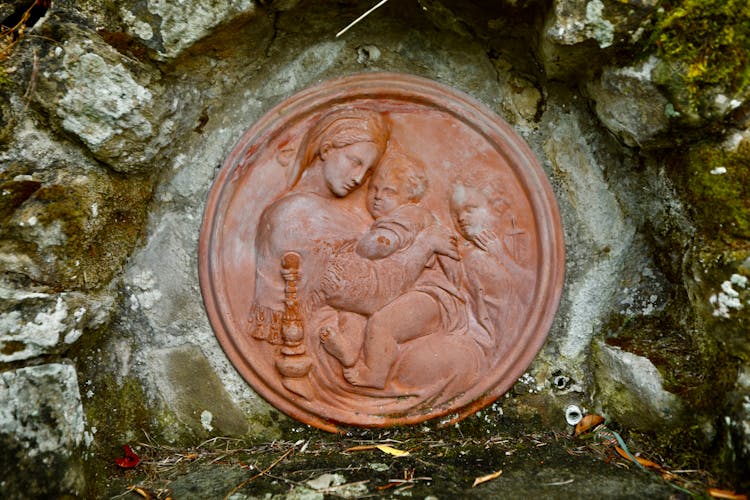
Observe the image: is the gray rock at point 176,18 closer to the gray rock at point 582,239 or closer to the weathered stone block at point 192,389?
the weathered stone block at point 192,389

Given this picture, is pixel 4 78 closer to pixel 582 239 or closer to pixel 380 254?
pixel 380 254

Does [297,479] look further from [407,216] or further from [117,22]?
[117,22]

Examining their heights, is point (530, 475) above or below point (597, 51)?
Result: below

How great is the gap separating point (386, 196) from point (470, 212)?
301 mm

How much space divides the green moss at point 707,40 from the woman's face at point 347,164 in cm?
96

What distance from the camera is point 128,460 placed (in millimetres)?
2252

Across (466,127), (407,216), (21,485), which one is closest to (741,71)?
(466,127)

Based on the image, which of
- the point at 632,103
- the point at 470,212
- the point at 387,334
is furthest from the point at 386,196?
the point at 632,103

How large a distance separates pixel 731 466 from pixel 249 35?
1.98 m

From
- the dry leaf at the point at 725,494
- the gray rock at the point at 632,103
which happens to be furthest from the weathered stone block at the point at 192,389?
the gray rock at the point at 632,103

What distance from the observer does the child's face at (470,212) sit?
90.9 inches

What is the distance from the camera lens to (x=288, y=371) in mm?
2252

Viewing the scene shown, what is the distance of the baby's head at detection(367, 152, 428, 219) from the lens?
2.30 metres

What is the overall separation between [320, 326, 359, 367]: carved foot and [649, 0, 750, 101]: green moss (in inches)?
52.1
